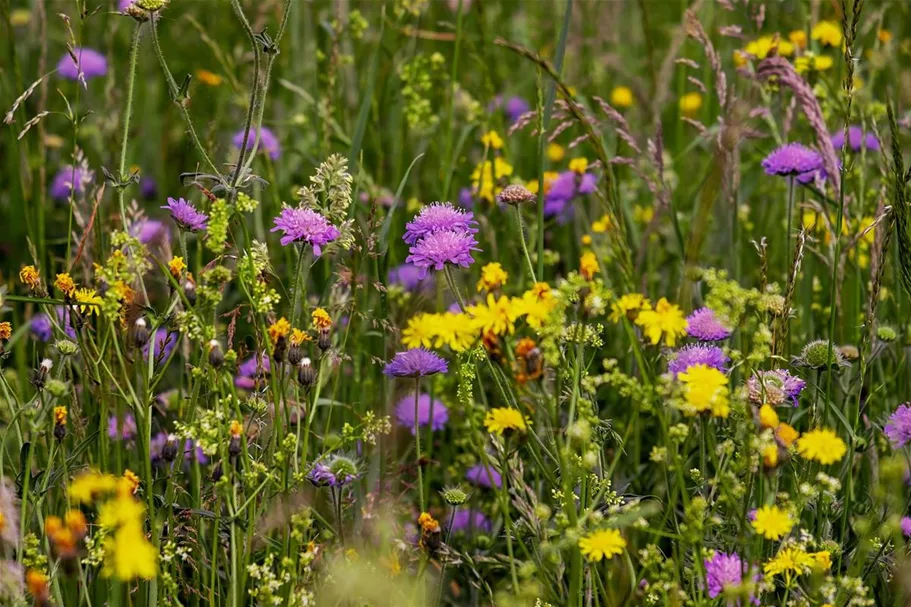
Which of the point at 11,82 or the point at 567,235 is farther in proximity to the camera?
the point at 11,82

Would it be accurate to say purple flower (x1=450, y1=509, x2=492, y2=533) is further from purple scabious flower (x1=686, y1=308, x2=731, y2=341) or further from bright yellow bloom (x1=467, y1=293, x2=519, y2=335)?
bright yellow bloom (x1=467, y1=293, x2=519, y2=335)

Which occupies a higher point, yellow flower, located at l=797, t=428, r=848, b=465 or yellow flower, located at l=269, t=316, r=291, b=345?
yellow flower, located at l=269, t=316, r=291, b=345

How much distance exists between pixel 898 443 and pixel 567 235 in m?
1.47

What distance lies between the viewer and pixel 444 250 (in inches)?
62.1

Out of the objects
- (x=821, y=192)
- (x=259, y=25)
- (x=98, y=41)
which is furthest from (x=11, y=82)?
(x=821, y=192)

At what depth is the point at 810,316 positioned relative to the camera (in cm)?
245

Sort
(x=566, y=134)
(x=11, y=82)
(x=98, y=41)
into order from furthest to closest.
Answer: (x=98, y=41), (x=11, y=82), (x=566, y=134)

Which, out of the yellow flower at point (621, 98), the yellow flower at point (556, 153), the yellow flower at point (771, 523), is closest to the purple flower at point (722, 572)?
the yellow flower at point (771, 523)

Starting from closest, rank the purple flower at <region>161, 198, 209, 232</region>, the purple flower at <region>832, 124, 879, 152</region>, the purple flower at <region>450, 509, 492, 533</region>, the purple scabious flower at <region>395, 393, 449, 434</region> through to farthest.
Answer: the purple flower at <region>161, 198, 209, 232</region>, the purple flower at <region>450, 509, 492, 533</region>, the purple scabious flower at <region>395, 393, 449, 434</region>, the purple flower at <region>832, 124, 879, 152</region>

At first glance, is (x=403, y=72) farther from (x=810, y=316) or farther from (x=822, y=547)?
(x=822, y=547)

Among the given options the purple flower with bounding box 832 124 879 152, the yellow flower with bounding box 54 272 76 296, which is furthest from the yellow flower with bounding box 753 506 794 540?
the purple flower with bounding box 832 124 879 152

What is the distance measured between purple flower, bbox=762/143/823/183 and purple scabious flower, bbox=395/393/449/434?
2.75 feet

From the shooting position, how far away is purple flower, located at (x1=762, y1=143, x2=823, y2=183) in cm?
223

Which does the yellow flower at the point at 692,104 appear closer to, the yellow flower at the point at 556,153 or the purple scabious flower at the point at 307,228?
the yellow flower at the point at 556,153
